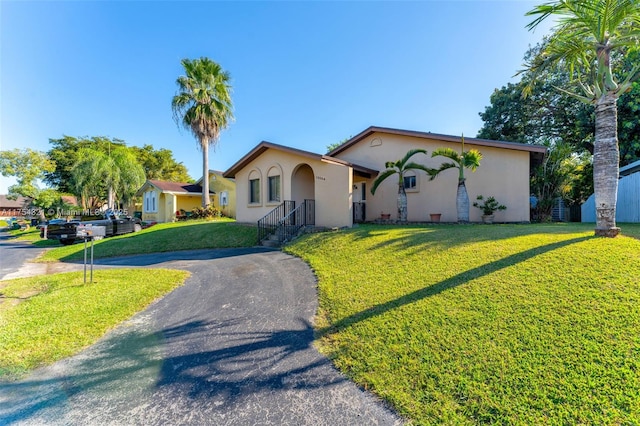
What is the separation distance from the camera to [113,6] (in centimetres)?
932

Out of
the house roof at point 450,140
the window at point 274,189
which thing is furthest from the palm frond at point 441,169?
the window at point 274,189

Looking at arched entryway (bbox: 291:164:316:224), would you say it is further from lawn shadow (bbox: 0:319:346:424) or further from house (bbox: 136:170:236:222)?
house (bbox: 136:170:236:222)

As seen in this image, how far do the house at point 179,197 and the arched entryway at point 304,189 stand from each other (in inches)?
552

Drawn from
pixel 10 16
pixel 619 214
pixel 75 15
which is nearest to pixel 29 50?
pixel 75 15

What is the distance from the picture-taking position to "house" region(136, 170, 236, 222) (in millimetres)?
26141

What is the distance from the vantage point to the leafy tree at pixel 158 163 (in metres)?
42.3

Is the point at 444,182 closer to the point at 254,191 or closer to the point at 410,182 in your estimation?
the point at 410,182

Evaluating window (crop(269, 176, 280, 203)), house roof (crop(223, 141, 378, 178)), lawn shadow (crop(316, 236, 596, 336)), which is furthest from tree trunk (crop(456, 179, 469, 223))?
window (crop(269, 176, 280, 203))

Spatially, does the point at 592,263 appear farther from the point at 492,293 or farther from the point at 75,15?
the point at 75,15

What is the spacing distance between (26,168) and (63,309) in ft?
167

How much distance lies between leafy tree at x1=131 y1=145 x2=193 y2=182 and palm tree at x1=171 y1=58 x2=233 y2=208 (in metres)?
25.3

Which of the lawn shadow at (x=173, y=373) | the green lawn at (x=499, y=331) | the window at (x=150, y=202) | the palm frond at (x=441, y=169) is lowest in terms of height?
the lawn shadow at (x=173, y=373)

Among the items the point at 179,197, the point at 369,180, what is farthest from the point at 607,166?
the point at 179,197

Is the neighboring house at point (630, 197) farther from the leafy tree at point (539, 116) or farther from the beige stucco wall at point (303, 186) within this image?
the beige stucco wall at point (303, 186)
